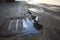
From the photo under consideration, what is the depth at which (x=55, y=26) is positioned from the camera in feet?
3.14

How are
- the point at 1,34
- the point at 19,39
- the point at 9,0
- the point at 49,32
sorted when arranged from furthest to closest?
the point at 9,0, the point at 1,34, the point at 19,39, the point at 49,32

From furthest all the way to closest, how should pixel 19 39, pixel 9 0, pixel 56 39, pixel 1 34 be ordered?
pixel 9 0 < pixel 1 34 < pixel 19 39 < pixel 56 39

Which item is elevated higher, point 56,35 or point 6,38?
point 56,35

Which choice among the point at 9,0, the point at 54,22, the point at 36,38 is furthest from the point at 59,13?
the point at 9,0

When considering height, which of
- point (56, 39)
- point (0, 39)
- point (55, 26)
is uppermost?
point (55, 26)

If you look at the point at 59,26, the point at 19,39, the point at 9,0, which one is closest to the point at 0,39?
the point at 19,39

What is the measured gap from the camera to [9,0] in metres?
5.61

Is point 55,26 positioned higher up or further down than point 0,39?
higher up

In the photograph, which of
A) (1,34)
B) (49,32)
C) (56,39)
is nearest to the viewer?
(56,39)

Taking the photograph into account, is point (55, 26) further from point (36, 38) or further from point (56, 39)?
point (36, 38)

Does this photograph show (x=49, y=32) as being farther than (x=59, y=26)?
Yes

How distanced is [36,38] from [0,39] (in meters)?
0.48

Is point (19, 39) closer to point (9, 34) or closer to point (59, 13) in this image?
point (9, 34)

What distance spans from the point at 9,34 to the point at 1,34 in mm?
115
